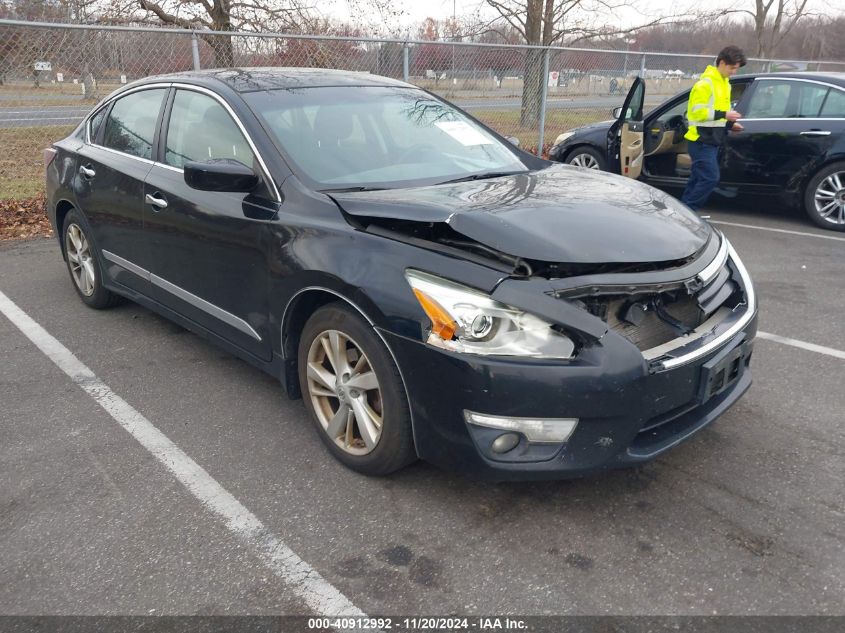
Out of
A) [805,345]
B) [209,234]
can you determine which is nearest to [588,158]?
[805,345]

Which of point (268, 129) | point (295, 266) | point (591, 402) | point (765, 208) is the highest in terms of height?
point (268, 129)

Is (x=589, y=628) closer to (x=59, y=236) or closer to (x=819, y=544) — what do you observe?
(x=819, y=544)

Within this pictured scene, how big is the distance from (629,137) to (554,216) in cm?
605

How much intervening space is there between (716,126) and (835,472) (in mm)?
4882

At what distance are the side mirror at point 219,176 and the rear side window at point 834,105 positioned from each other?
674 cm

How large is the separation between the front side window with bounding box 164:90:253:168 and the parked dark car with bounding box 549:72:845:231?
5340mm

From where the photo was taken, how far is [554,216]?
2887 millimetres

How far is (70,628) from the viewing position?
2.24m

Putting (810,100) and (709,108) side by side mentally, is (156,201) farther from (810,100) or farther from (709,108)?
(810,100)

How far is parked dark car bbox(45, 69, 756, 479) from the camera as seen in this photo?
8.25 feet

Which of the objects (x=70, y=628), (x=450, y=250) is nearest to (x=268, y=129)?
(x=450, y=250)

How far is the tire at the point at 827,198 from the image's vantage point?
7.55 meters

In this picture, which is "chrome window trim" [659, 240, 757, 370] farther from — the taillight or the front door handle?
the taillight

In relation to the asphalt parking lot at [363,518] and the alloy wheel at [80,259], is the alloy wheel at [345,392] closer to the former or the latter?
the asphalt parking lot at [363,518]
